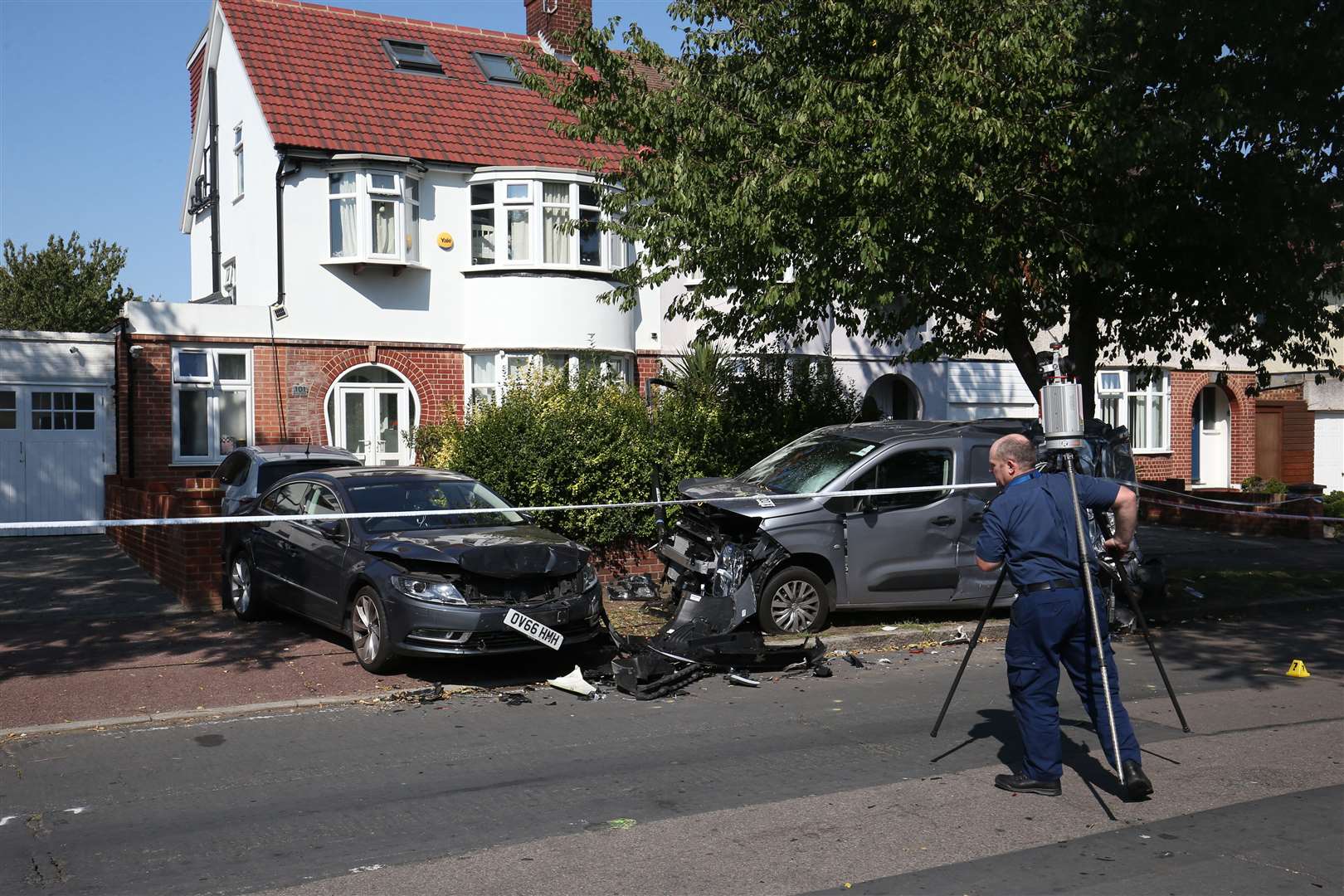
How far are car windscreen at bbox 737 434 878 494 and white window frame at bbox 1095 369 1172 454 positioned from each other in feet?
58.6

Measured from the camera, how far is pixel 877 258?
10.8 m

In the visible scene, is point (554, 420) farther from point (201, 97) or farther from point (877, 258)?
point (201, 97)

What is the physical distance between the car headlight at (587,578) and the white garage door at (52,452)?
13.8 meters

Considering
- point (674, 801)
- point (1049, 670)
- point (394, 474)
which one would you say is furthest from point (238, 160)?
point (1049, 670)

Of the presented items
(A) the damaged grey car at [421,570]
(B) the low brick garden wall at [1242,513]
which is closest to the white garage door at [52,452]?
(A) the damaged grey car at [421,570]

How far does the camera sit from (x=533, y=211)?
69.4ft

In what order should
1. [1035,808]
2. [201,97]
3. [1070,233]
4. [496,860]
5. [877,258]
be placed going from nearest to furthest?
[496,860]
[1035,808]
[877,258]
[1070,233]
[201,97]

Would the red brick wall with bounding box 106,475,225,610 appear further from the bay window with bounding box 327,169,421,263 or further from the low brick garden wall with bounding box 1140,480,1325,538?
the low brick garden wall with bounding box 1140,480,1325,538

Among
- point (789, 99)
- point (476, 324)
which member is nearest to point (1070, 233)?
point (789, 99)

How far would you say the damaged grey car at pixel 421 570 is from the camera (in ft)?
28.5

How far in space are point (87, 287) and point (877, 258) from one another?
3726 centimetres

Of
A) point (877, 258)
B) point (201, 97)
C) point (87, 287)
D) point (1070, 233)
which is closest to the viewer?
point (877, 258)

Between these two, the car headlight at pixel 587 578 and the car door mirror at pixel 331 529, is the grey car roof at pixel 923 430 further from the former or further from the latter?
the car door mirror at pixel 331 529

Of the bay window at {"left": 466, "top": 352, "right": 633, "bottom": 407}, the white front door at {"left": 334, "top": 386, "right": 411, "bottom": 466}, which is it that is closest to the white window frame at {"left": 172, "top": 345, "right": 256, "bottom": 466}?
the white front door at {"left": 334, "top": 386, "right": 411, "bottom": 466}
